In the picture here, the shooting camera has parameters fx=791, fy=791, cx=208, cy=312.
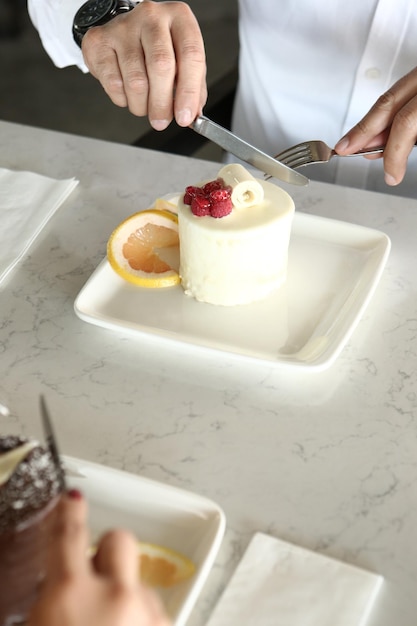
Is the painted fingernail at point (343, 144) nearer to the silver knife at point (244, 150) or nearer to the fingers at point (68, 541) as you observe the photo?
the silver knife at point (244, 150)

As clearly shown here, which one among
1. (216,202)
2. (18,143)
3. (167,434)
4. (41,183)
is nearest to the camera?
(167,434)

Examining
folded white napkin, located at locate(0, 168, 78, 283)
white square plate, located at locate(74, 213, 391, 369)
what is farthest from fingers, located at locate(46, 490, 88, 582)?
folded white napkin, located at locate(0, 168, 78, 283)

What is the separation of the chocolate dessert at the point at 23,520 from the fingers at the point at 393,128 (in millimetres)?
791

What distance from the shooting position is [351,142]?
1246 millimetres

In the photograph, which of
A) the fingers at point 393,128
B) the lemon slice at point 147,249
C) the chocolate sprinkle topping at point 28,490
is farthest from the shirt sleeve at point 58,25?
the chocolate sprinkle topping at point 28,490

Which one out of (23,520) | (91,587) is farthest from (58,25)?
(91,587)

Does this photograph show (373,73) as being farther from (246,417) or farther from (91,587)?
(91,587)

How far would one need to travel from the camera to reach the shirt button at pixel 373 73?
4.85ft

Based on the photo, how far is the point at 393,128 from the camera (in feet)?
3.94

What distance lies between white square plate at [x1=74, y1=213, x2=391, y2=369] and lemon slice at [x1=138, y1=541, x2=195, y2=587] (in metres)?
0.32

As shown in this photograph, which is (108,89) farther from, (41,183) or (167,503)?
(167,503)

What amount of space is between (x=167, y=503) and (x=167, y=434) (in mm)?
160

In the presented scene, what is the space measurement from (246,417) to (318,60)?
882 millimetres

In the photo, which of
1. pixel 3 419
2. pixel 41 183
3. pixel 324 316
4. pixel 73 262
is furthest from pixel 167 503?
pixel 41 183
